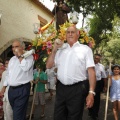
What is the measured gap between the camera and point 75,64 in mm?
3980

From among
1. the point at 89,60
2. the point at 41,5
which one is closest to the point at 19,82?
the point at 89,60

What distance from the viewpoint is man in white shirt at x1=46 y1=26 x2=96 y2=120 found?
396 cm

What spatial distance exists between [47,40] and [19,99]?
5.01 ft

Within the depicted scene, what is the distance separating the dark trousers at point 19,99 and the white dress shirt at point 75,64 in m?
1.16

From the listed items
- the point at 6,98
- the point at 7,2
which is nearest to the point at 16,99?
the point at 6,98

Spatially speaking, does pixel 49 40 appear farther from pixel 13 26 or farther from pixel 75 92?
pixel 13 26

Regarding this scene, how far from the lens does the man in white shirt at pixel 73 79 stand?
3.96 m

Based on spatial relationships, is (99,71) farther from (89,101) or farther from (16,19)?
(16,19)

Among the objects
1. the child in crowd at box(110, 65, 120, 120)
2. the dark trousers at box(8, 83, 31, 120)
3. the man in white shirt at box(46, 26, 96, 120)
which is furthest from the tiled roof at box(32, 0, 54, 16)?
the man in white shirt at box(46, 26, 96, 120)

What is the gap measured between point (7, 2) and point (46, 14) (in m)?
5.44

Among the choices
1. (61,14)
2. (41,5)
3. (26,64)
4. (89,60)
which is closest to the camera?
(89,60)

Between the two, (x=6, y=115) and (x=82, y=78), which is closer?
(x=82, y=78)

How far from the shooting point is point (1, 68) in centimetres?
675

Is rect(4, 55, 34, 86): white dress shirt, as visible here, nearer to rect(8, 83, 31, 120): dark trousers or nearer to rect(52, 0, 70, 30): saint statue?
rect(8, 83, 31, 120): dark trousers
